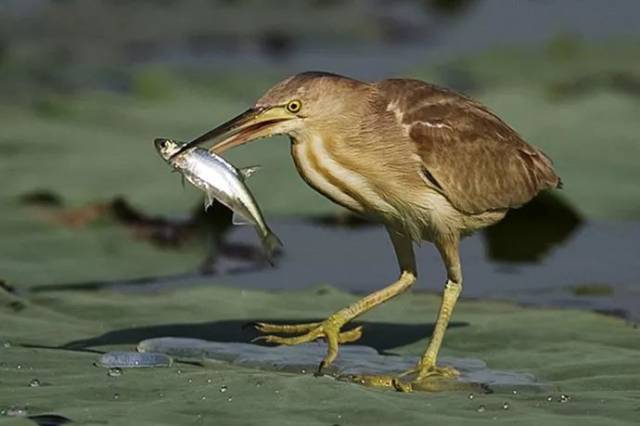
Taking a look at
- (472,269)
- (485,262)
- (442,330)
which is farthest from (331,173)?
(485,262)

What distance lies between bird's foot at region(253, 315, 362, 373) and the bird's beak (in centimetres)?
61

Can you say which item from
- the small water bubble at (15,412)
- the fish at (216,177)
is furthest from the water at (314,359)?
the small water bubble at (15,412)

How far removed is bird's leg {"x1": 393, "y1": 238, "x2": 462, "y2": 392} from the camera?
221 inches

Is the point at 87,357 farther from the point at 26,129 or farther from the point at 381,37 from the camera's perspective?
the point at 381,37

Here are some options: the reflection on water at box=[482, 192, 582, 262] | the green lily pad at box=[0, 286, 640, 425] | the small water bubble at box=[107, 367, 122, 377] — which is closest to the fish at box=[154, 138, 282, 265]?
the green lily pad at box=[0, 286, 640, 425]

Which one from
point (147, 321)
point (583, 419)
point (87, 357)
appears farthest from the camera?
point (147, 321)

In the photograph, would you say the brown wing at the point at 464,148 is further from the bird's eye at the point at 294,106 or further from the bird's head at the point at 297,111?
the bird's eye at the point at 294,106

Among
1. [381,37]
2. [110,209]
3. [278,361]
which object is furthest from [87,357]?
[381,37]

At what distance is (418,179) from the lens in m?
5.94

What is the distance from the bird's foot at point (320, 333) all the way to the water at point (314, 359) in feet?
0.12

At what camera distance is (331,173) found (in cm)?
577

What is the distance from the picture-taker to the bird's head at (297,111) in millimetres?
5656

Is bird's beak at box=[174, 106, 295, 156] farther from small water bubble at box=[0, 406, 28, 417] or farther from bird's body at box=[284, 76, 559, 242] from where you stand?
small water bubble at box=[0, 406, 28, 417]

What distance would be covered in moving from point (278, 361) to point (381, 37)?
27.6 ft
